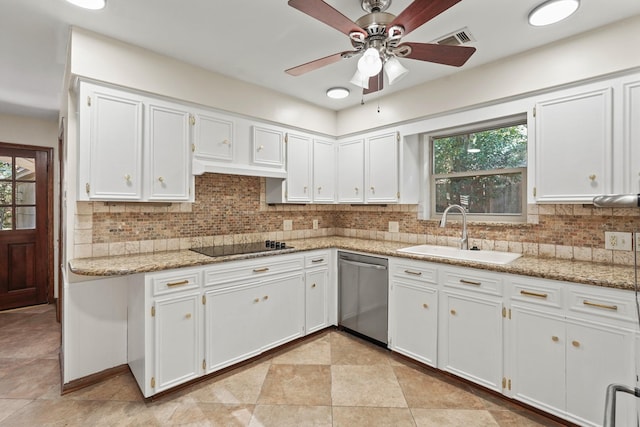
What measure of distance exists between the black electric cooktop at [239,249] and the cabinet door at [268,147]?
2.63 ft

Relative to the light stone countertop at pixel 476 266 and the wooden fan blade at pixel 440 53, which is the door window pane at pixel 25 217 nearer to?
the light stone countertop at pixel 476 266

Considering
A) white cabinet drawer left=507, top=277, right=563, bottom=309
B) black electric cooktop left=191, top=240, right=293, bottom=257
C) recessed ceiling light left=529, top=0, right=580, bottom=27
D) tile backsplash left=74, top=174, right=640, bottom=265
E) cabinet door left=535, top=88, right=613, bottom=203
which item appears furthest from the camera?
black electric cooktop left=191, top=240, right=293, bottom=257

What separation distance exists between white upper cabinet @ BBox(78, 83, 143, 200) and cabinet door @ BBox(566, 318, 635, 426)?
300 cm

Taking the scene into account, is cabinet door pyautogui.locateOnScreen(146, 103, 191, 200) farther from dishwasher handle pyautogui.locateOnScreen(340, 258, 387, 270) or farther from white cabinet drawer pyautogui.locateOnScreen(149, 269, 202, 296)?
dishwasher handle pyautogui.locateOnScreen(340, 258, 387, 270)

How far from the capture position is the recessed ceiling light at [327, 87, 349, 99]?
3117 millimetres

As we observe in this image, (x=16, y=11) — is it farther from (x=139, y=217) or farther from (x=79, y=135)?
(x=139, y=217)

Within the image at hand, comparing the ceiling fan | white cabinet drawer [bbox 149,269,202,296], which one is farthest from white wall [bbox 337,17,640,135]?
white cabinet drawer [bbox 149,269,202,296]

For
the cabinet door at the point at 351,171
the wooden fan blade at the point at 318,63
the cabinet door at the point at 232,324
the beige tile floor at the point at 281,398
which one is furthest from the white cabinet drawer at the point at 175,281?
the cabinet door at the point at 351,171

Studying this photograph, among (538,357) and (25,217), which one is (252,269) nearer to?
(538,357)

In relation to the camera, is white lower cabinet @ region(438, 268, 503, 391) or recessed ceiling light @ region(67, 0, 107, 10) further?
white lower cabinet @ region(438, 268, 503, 391)

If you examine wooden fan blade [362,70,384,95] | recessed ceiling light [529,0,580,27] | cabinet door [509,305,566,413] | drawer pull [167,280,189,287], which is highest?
recessed ceiling light [529,0,580,27]

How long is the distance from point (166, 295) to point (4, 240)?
3.29m

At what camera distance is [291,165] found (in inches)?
132

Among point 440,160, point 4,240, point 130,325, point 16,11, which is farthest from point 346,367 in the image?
point 4,240
